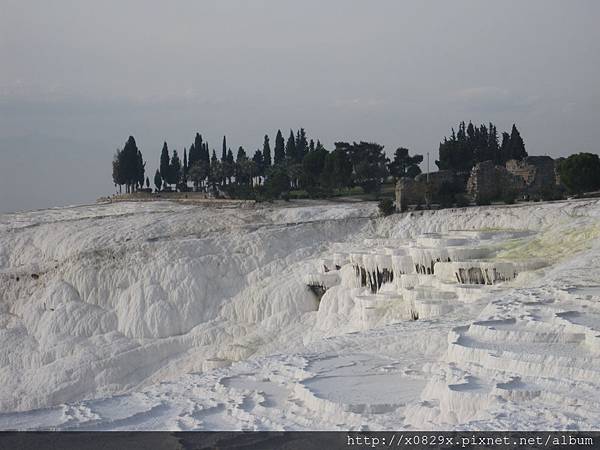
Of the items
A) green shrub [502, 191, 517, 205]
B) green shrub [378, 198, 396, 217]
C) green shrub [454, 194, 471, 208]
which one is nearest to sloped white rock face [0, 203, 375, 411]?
green shrub [378, 198, 396, 217]

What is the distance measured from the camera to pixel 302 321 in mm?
24531

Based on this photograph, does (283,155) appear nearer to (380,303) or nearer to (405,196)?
(405,196)

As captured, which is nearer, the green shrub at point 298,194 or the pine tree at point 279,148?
the green shrub at point 298,194

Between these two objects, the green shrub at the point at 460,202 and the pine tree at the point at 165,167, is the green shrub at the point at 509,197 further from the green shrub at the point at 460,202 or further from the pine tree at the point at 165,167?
the pine tree at the point at 165,167

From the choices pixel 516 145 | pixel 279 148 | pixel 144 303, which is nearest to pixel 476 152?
pixel 516 145

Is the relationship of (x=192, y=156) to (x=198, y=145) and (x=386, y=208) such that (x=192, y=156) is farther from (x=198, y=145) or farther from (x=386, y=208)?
(x=386, y=208)

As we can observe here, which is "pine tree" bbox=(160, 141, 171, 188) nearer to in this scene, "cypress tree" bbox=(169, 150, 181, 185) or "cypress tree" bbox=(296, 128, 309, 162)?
"cypress tree" bbox=(169, 150, 181, 185)

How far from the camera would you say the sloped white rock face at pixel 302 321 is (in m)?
10.1

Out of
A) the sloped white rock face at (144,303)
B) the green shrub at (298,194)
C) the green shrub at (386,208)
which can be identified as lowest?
the sloped white rock face at (144,303)

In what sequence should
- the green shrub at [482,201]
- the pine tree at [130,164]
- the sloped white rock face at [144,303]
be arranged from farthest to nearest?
the pine tree at [130,164]
the green shrub at [482,201]
the sloped white rock face at [144,303]

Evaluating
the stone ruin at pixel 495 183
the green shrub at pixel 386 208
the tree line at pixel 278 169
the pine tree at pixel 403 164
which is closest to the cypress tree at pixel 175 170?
the tree line at pixel 278 169

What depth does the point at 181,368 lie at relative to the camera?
2428cm

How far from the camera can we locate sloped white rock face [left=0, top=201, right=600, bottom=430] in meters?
10.1

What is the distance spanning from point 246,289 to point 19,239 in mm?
14577
